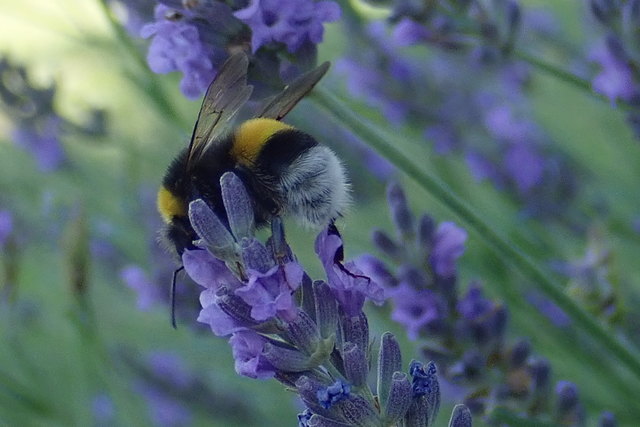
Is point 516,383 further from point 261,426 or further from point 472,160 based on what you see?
point 261,426

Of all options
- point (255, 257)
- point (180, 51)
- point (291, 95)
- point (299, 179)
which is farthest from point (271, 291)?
point (180, 51)

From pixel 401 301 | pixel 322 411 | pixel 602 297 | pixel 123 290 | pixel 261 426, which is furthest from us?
pixel 123 290

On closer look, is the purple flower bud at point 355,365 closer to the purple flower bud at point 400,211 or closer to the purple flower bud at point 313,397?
the purple flower bud at point 313,397

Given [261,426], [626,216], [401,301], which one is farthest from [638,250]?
[401,301]

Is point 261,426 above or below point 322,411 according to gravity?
above

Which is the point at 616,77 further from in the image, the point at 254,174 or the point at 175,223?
the point at 175,223

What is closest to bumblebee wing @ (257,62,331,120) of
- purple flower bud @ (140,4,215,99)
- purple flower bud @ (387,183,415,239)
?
purple flower bud @ (140,4,215,99)
